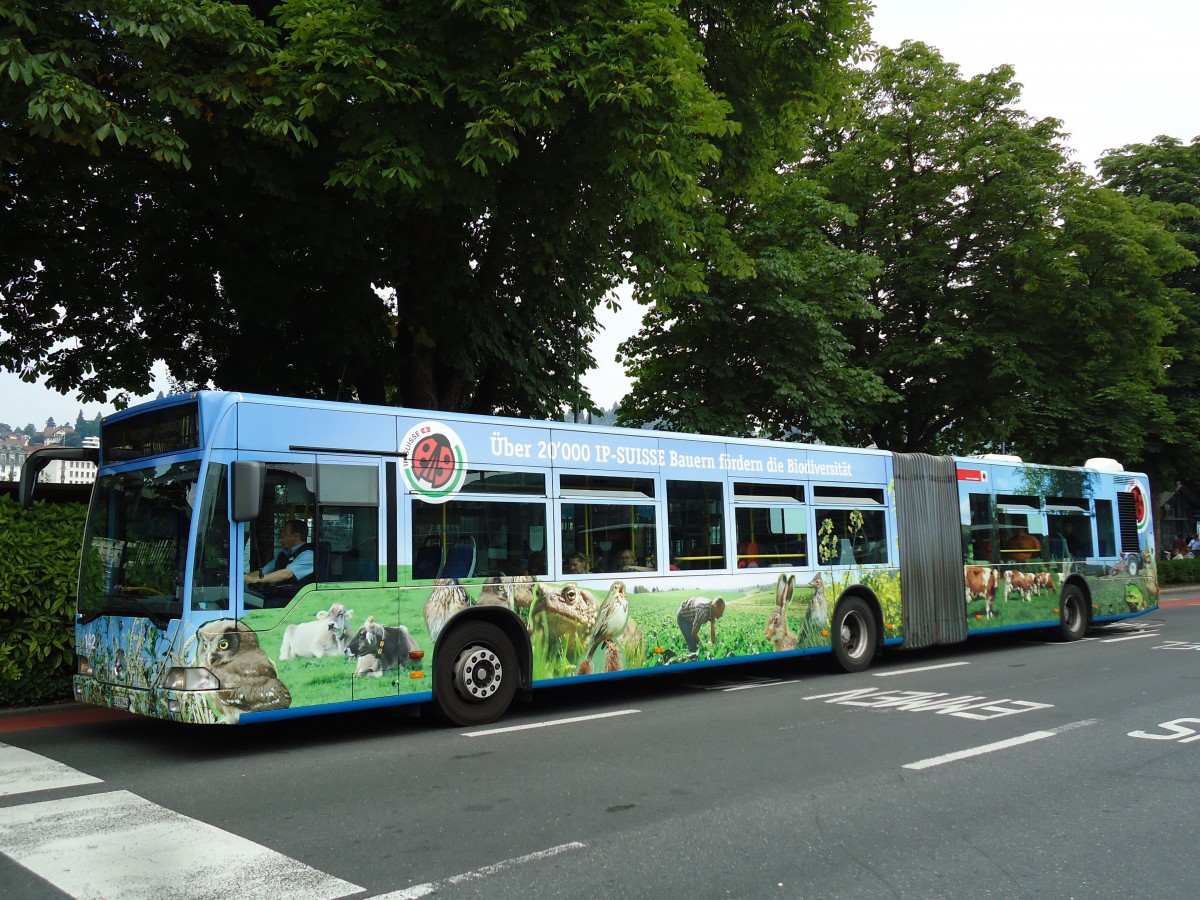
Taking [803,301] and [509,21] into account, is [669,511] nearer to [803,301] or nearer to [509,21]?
[509,21]

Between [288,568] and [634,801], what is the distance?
3449mm

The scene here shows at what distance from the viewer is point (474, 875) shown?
473 cm

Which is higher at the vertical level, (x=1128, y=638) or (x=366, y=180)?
(x=366, y=180)

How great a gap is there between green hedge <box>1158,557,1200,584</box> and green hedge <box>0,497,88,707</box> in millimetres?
31997

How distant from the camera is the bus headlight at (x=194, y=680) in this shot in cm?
732

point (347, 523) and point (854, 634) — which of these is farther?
point (854, 634)

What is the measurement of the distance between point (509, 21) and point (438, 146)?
5.04 feet

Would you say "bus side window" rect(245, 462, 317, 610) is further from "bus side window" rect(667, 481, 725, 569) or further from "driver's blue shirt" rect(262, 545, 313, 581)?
"bus side window" rect(667, 481, 725, 569)

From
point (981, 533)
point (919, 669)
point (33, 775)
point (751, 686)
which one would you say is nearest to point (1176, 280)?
point (981, 533)

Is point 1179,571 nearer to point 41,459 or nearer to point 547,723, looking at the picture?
point 547,723

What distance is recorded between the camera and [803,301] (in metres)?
20.4

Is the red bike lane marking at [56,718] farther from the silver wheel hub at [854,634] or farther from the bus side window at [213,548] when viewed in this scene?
the silver wheel hub at [854,634]

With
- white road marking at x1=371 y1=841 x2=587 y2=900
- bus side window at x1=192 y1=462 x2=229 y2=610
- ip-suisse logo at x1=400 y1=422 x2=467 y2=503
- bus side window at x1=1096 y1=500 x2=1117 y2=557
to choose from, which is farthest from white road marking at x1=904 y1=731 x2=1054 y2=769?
bus side window at x1=1096 y1=500 x2=1117 y2=557

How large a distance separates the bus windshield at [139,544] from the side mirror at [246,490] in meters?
0.48
